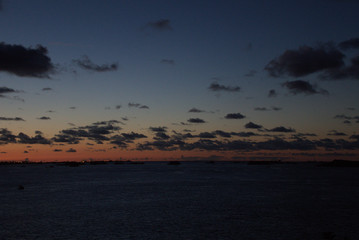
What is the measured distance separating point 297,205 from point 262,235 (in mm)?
26580

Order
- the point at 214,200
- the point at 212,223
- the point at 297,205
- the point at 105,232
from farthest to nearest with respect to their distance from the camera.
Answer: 1. the point at 214,200
2. the point at 297,205
3. the point at 212,223
4. the point at 105,232

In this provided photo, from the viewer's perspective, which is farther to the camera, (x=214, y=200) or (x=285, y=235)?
(x=214, y=200)

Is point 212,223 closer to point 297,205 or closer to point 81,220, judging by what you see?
point 81,220

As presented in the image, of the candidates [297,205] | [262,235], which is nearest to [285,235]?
[262,235]

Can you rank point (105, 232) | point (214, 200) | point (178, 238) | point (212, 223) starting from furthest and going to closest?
point (214, 200)
point (212, 223)
point (105, 232)
point (178, 238)

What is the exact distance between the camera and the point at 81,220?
4681 centimetres

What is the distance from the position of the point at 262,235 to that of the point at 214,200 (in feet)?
99.1

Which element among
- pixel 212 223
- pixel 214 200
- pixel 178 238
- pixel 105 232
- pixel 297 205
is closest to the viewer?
pixel 178 238

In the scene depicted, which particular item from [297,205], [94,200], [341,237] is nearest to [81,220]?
[94,200]

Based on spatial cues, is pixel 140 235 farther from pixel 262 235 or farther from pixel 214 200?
pixel 214 200

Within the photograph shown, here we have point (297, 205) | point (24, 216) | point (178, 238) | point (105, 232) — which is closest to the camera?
point (178, 238)

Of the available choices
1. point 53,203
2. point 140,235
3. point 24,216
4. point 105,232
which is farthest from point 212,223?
point 53,203

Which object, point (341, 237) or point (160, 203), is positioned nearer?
point (341, 237)

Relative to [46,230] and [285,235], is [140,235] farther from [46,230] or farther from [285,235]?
[285,235]
